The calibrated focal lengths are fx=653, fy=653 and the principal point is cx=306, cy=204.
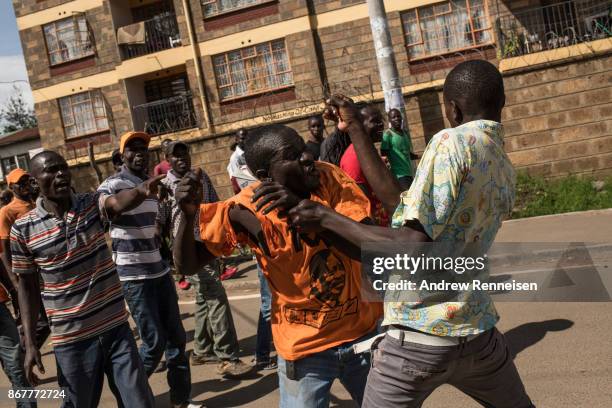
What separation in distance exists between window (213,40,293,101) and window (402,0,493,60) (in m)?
3.78

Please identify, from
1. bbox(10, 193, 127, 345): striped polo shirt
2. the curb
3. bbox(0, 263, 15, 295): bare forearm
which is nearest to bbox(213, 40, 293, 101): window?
the curb

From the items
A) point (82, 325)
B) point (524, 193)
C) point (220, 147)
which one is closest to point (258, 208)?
point (82, 325)

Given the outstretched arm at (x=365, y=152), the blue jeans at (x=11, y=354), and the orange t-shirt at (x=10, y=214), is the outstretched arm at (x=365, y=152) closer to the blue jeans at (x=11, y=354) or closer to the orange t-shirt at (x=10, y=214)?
the blue jeans at (x=11, y=354)

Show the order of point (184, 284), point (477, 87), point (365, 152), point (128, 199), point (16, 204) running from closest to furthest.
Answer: point (477, 87) → point (365, 152) → point (128, 199) → point (16, 204) → point (184, 284)

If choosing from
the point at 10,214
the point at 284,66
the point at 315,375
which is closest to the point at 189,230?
the point at 315,375

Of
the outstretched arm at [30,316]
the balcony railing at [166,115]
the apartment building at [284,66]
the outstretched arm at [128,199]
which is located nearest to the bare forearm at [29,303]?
the outstretched arm at [30,316]

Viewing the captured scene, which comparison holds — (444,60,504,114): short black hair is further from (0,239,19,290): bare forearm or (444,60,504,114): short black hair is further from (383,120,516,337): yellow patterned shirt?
(0,239,19,290): bare forearm

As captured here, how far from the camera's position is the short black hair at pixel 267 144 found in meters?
2.56

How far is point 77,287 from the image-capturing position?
3.58 metres

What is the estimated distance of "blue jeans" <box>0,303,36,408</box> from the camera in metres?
4.75

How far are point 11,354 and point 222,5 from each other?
17073mm

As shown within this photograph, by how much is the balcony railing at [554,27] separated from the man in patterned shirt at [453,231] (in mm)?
13160

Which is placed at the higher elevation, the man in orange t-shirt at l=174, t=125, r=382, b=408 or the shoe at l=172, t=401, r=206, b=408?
the man in orange t-shirt at l=174, t=125, r=382, b=408

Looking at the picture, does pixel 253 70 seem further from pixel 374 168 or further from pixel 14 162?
pixel 14 162
